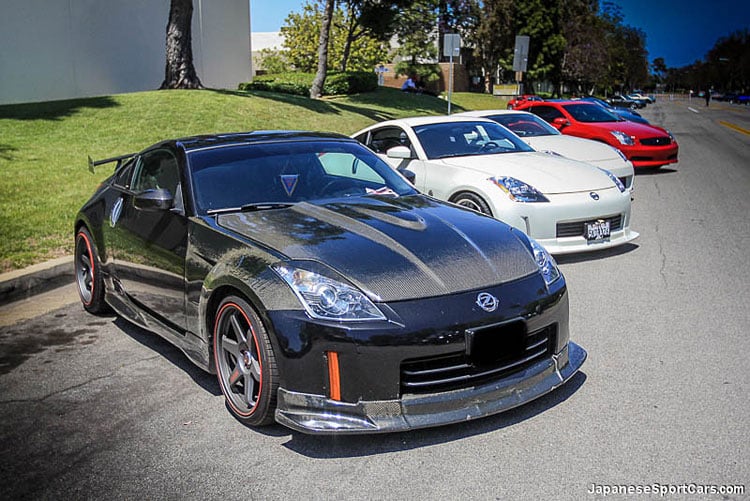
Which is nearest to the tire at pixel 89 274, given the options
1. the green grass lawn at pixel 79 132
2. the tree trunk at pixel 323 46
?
the green grass lawn at pixel 79 132

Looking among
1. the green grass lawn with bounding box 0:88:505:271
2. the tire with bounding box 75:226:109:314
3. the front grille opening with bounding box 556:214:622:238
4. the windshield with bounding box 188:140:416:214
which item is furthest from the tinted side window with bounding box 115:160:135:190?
the front grille opening with bounding box 556:214:622:238

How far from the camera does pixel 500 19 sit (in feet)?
197

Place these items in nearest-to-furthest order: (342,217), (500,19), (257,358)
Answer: (257,358)
(342,217)
(500,19)

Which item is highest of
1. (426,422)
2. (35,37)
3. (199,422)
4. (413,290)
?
(35,37)

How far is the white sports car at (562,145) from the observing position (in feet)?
35.7

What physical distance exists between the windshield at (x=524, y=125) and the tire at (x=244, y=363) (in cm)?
846

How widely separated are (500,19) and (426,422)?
61.1 metres

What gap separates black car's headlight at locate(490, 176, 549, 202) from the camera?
7.10m

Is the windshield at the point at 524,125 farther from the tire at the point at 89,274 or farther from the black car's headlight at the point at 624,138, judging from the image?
the tire at the point at 89,274

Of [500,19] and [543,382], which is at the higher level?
[500,19]

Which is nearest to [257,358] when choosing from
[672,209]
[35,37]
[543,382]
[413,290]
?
[413,290]

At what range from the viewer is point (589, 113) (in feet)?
54.0

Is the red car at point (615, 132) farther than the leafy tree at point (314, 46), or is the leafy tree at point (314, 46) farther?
the leafy tree at point (314, 46)

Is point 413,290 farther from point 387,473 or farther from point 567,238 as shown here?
point 567,238
